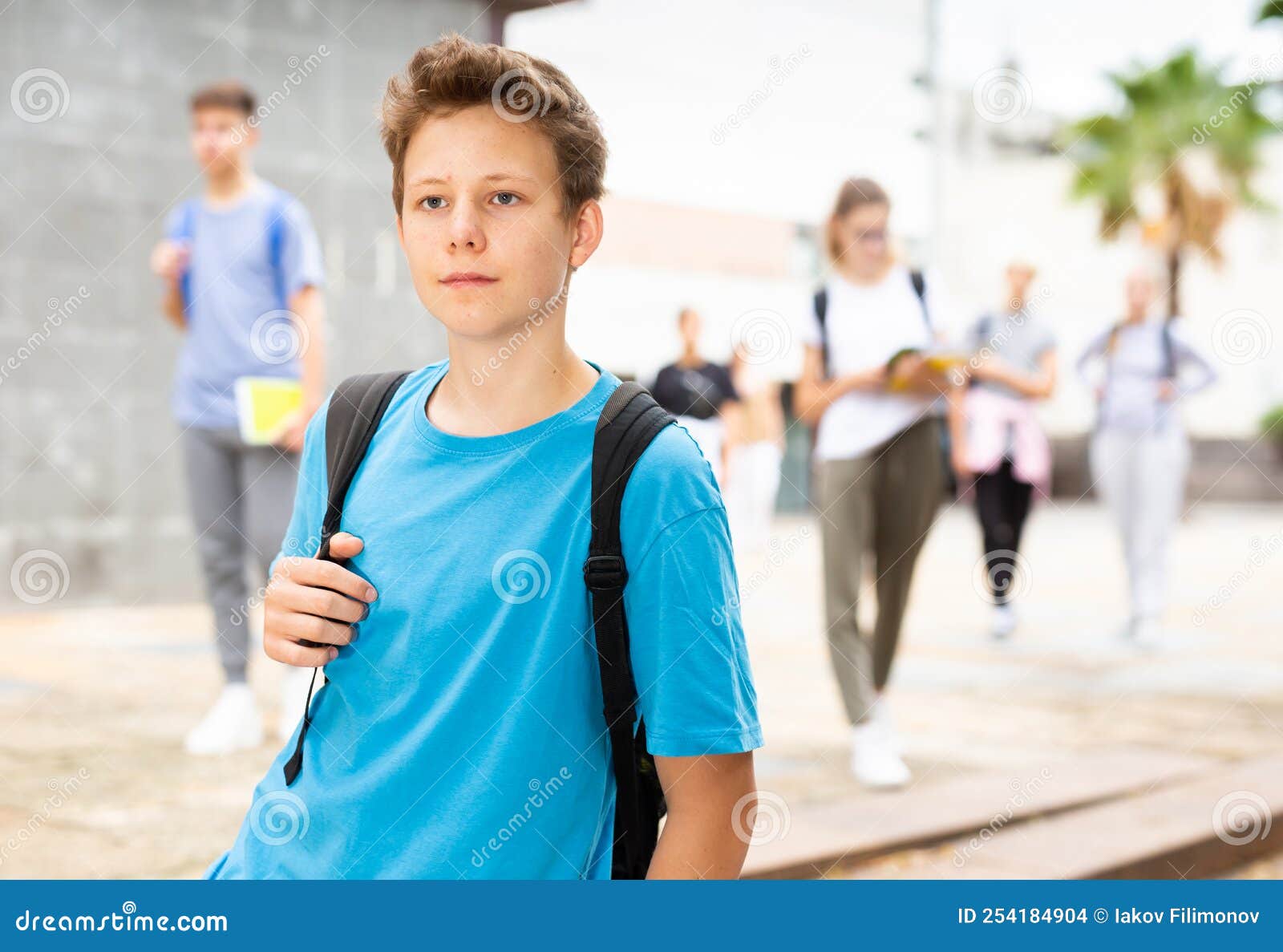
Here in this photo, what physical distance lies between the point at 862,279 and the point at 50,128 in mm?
5315

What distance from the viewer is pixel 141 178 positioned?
8477 mm

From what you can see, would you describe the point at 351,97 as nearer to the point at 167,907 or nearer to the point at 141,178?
the point at 141,178

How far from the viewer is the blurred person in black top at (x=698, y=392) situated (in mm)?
6969

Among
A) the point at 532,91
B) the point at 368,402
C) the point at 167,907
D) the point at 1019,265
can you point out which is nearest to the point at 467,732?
the point at 368,402

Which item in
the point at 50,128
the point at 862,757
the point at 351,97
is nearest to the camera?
the point at 862,757

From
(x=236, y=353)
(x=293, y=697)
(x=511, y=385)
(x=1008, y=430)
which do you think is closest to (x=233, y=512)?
(x=236, y=353)

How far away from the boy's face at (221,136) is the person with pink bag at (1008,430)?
4123 millimetres

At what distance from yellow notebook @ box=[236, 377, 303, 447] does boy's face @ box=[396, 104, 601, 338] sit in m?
3.31

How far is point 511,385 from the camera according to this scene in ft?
5.51

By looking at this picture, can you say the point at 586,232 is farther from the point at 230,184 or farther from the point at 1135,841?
the point at 230,184

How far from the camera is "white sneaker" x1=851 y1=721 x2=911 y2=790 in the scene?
467 cm

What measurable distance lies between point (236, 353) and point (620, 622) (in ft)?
12.4

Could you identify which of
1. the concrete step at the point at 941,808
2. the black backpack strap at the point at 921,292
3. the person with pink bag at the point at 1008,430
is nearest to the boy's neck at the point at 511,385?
the concrete step at the point at 941,808

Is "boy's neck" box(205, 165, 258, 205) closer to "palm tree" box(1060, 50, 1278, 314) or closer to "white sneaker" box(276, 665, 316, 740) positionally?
"white sneaker" box(276, 665, 316, 740)
